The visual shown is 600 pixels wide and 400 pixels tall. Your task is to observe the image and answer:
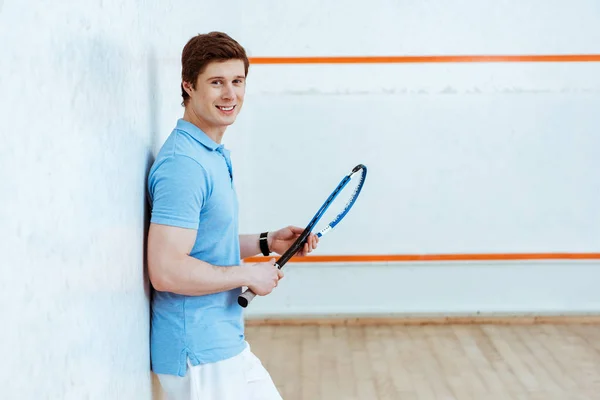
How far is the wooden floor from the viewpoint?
280 centimetres

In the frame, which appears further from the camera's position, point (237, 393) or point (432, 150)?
point (432, 150)

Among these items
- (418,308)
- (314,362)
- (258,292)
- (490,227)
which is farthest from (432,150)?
(258,292)

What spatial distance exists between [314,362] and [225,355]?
169 cm

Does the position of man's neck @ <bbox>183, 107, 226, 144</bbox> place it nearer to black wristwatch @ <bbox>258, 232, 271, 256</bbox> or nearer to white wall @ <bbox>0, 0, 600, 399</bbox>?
black wristwatch @ <bbox>258, 232, 271, 256</bbox>

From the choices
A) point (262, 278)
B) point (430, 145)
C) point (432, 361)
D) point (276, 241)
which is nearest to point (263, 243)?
point (276, 241)

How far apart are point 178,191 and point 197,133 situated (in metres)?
0.17

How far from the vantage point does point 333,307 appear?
3609 millimetres

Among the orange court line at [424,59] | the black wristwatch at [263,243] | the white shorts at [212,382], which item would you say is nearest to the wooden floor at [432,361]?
the black wristwatch at [263,243]

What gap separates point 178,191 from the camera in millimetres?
1354

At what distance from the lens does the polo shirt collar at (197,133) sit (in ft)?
4.84

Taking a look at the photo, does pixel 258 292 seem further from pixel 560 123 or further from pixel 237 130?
pixel 560 123

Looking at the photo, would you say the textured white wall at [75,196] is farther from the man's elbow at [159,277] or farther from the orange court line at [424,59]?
the orange court line at [424,59]

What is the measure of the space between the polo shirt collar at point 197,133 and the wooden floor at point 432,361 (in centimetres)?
148

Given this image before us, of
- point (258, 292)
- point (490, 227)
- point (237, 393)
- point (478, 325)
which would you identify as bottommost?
point (478, 325)
